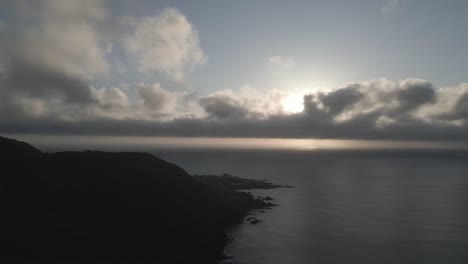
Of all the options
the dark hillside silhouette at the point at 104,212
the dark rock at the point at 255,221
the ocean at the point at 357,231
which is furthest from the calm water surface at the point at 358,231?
the dark hillside silhouette at the point at 104,212

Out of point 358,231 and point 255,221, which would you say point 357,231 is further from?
point 255,221

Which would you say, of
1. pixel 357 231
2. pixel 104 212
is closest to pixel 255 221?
pixel 357 231

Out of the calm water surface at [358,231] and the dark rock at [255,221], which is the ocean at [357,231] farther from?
the dark rock at [255,221]

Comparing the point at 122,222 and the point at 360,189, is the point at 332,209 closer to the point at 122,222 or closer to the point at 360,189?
the point at 360,189

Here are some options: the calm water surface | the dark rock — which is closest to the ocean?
the calm water surface

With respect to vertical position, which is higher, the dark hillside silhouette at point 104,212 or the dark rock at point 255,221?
the dark hillside silhouette at point 104,212

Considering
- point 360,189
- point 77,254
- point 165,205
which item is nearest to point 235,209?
point 165,205

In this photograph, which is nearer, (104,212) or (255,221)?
(104,212)

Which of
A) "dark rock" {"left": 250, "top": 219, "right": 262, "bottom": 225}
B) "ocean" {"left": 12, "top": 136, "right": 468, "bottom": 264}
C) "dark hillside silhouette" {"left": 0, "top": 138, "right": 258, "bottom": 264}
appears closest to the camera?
"dark hillside silhouette" {"left": 0, "top": 138, "right": 258, "bottom": 264}

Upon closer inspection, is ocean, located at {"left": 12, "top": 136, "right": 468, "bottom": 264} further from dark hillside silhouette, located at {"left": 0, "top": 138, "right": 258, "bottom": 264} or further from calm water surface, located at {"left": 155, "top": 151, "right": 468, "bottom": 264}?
dark hillside silhouette, located at {"left": 0, "top": 138, "right": 258, "bottom": 264}

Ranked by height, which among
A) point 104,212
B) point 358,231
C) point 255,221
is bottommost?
point 255,221

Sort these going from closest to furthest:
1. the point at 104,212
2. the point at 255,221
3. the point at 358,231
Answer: the point at 104,212
the point at 358,231
the point at 255,221

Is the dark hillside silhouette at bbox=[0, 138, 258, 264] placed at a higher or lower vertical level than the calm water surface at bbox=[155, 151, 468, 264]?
higher
